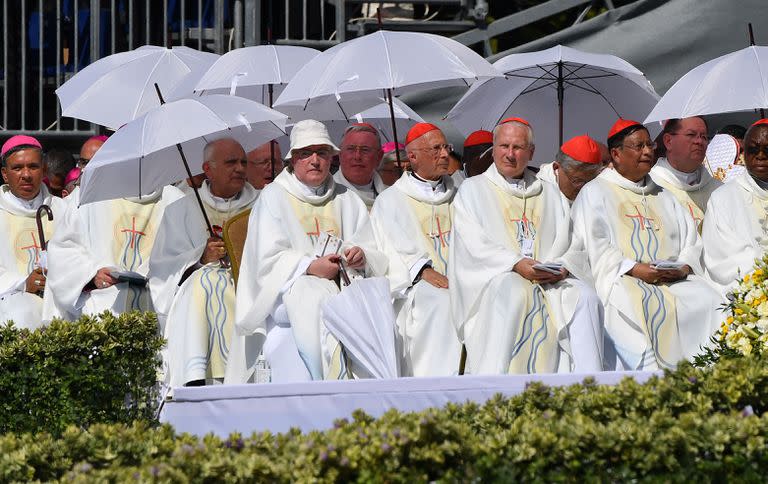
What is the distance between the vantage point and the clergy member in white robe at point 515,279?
873 centimetres

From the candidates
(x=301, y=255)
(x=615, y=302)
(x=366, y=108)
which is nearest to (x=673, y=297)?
(x=615, y=302)

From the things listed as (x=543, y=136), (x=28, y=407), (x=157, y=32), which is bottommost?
(x=28, y=407)

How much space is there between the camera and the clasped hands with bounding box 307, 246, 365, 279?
8922 millimetres

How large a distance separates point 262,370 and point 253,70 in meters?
2.71

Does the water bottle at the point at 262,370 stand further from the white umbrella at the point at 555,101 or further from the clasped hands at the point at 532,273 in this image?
the white umbrella at the point at 555,101

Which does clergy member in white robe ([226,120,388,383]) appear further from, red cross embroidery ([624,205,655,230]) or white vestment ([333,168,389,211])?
red cross embroidery ([624,205,655,230])

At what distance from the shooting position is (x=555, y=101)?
37.1 ft

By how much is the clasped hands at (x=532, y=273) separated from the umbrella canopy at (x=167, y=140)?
1911 millimetres

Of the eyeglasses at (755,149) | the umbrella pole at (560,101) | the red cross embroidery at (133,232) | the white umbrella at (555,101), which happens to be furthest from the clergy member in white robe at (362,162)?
the eyeglasses at (755,149)

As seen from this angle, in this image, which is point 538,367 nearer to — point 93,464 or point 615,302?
point 615,302

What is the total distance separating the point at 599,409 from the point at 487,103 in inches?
236

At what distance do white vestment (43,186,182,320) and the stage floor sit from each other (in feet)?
10.9

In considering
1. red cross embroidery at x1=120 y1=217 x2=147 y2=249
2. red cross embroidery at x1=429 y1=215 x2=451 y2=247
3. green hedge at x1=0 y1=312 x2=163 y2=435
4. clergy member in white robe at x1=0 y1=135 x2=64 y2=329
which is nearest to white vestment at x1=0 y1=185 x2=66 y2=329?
clergy member in white robe at x1=0 y1=135 x2=64 y2=329

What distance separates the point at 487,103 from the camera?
11250 mm
